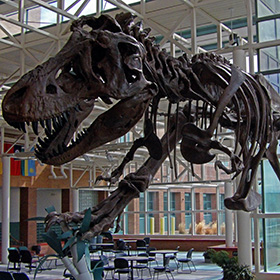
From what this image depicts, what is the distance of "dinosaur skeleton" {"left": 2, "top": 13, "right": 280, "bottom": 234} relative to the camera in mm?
2813

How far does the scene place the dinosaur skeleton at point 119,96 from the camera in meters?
2.81

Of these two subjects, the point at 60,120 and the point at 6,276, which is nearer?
the point at 60,120

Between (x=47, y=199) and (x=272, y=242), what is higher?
(x=47, y=199)

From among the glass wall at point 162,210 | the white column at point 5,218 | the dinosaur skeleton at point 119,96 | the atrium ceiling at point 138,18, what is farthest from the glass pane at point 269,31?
the glass wall at point 162,210

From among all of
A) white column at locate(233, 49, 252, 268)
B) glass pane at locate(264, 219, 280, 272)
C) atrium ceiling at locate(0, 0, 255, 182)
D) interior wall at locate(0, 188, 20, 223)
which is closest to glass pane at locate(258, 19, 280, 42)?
atrium ceiling at locate(0, 0, 255, 182)

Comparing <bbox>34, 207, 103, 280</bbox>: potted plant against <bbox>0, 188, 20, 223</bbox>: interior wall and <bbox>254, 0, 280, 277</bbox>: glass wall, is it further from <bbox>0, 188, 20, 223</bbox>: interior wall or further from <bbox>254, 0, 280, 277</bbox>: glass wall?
<bbox>0, 188, 20, 223</bbox>: interior wall

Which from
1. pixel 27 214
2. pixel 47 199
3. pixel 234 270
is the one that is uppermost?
pixel 47 199

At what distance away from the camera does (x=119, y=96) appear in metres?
3.08

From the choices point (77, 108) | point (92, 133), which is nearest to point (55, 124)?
point (77, 108)

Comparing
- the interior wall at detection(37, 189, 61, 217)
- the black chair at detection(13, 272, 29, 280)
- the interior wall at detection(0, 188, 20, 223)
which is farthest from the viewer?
the interior wall at detection(37, 189, 61, 217)

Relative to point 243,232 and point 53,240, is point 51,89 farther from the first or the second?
point 243,232

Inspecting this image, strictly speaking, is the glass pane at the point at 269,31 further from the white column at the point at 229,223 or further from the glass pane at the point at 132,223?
the glass pane at the point at 132,223

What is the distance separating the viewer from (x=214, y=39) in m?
15.3

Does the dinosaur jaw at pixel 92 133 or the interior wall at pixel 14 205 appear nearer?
the dinosaur jaw at pixel 92 133
